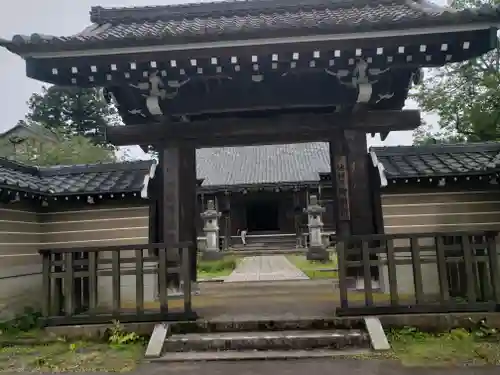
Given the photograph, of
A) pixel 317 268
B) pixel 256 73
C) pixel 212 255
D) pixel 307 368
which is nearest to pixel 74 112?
pixel 212 255

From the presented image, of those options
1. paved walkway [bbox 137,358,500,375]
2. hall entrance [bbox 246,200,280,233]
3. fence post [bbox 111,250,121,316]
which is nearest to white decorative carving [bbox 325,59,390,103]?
paved walkway [bbox 137,358,500,375]

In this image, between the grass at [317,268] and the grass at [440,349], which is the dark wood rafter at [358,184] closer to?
the grass at [440,349]

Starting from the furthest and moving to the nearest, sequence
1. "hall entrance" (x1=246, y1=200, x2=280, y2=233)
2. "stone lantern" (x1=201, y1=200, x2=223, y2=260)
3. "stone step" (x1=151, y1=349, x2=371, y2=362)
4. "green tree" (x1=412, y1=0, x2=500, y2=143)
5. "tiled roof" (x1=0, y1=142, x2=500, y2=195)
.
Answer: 1. "hall entrance" (x1=246, y1=200, x2=280, y2=233)
2. "stone lantern" (x1=201, y1=200, x2=223, y2=260)
3. "green tree" (x1=412, y1=0, x2=500, y2=143)
4. "tiled roof" (x1=0, y1=142, x2=500, y2=195)
5. "stone step" (x1=151, y1=349, x2=371, y2=362)

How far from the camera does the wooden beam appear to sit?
5777 mm

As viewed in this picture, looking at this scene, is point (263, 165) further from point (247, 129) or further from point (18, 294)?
point (18, 294)

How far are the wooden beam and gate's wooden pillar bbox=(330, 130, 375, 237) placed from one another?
0.66 feet

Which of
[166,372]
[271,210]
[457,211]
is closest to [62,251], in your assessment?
[166,372]

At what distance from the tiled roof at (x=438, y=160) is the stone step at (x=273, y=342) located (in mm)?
2669

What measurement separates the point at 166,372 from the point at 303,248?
1653 cm

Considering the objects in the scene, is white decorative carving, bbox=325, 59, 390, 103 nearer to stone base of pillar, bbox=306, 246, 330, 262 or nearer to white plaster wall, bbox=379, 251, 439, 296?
white plaster wall, bbox=379, 251, 439, 296

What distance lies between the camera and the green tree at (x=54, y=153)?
71.3 ft

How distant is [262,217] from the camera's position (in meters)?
24.9

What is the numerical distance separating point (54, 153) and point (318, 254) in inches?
598

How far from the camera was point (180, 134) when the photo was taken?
19.5ft
